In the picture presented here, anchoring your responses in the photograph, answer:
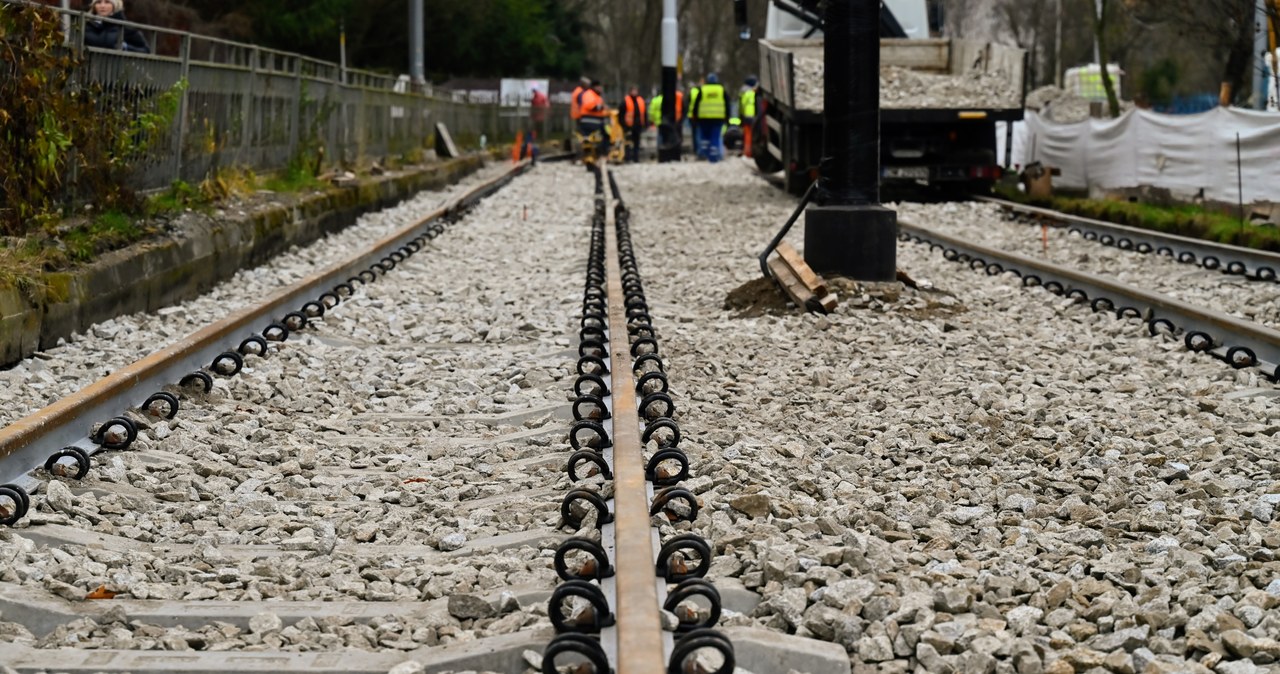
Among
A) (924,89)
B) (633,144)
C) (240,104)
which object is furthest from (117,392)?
(633,144)

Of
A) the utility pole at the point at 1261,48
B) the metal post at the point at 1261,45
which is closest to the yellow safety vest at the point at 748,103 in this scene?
the utility pole at the point at 1261,48

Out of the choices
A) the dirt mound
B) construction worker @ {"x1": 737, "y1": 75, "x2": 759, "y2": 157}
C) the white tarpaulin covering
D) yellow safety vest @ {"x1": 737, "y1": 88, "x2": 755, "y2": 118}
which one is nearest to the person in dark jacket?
the dirt mound

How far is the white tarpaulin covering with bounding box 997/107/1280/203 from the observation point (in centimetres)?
1684

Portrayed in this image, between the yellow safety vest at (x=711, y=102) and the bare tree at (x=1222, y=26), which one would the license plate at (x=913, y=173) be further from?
the yellow safety vest at (x=711, y=102)

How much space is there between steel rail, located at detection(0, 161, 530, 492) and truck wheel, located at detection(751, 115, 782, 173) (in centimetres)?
1625

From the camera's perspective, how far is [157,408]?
20.2ft

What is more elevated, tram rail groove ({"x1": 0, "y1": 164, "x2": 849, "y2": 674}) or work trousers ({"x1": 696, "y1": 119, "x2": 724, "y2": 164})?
work trousers ({"x1": 696, "y1": 119, "x2": 724, "y2": 164})

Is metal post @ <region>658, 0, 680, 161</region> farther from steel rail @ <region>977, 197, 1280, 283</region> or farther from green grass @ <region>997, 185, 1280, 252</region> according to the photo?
steel rail @ <region>977, 197, 1280, 283</region>

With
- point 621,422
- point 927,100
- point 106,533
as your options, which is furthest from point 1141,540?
point 927,100

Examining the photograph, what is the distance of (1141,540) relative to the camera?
14.7 ft

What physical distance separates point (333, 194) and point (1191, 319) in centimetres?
1013

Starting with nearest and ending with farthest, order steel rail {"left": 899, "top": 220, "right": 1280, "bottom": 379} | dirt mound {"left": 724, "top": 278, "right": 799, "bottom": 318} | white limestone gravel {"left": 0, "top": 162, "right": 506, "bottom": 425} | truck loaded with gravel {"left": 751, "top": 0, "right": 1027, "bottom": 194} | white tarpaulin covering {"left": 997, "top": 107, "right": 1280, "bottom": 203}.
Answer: white limestone gravel {"left": 0, "top": 162, "right": 506, "bottom": 425}
steel rail {"left": 899, "top": 220, "right": 1280, "bottom": 379}
dirt mound {"left": 724, "top": 278, "right": 799, "bottom": 318}
white tarpaulin covering {"left": 997, "top": 107, "right": 1280, "bottom": 203}
truck loaded with gravel {"left": 751, "top": 0, "right": 1027, "bottom": 194}

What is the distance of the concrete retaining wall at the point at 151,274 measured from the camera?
25.5ft

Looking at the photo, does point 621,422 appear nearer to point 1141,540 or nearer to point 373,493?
point 373,493
